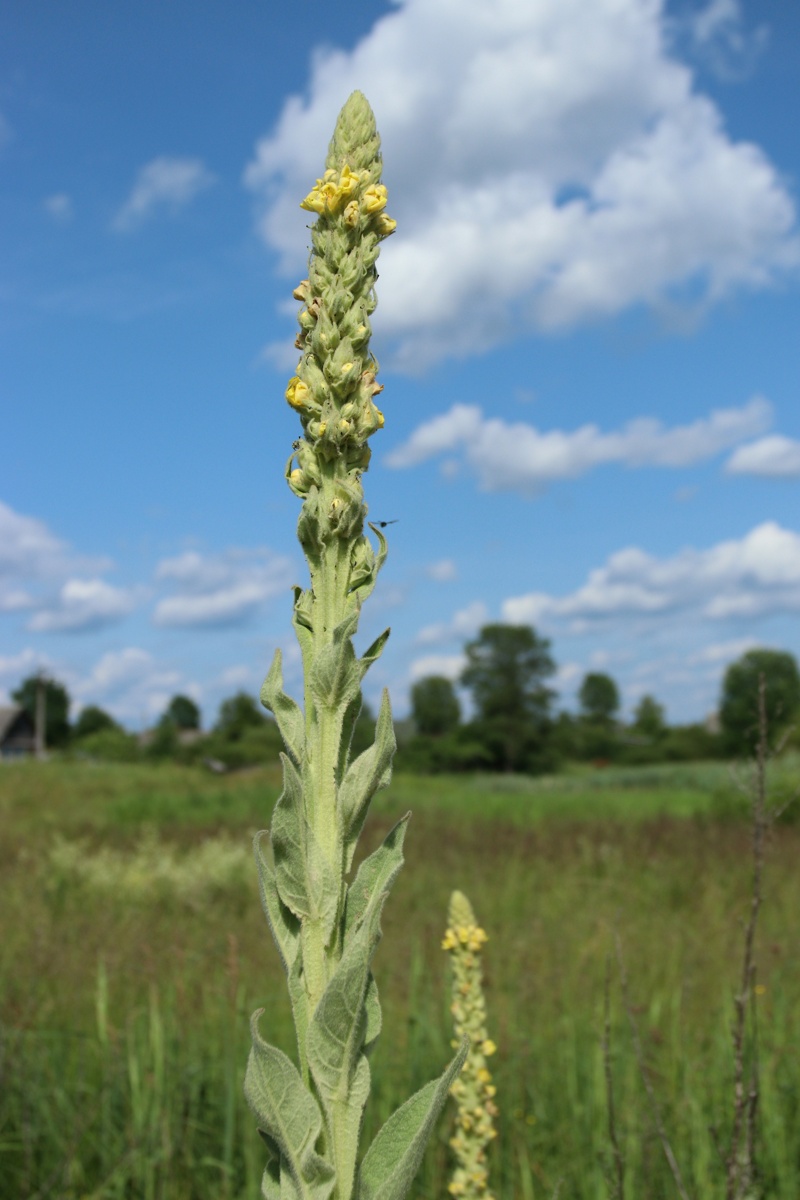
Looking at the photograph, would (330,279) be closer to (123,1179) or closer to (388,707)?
(388,707)

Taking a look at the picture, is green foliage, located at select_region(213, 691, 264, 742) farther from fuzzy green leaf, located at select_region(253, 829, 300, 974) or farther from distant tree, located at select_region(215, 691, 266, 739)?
fuzzy green leaf, located at select_region(253, 829, 300, 974)

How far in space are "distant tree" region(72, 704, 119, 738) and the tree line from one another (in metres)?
0.08

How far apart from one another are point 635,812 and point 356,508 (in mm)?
18432

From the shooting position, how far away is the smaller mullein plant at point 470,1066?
186cm

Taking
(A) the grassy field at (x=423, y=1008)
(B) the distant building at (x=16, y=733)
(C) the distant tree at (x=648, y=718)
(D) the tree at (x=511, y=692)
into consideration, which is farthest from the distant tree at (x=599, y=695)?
(A) the grassy field at (x=423, y=1008)

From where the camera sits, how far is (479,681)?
208ft

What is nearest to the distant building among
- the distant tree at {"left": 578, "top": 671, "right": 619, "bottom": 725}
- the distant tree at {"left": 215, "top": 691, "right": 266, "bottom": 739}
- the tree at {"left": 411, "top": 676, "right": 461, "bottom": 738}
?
the distant tree at {"left": 215, "top": 691, "right": 266, "bottom": 739}

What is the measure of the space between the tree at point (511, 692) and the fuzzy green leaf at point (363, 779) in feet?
195

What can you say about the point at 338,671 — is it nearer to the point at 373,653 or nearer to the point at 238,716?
the point at 373,653

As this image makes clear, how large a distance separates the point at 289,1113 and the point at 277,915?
204 millimetres

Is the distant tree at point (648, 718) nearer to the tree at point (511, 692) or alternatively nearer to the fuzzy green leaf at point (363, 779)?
the tree at point (511, 692)

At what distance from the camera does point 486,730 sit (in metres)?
60.1

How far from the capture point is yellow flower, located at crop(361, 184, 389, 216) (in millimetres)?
1188

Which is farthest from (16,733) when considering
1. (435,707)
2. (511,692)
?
(511,692)
